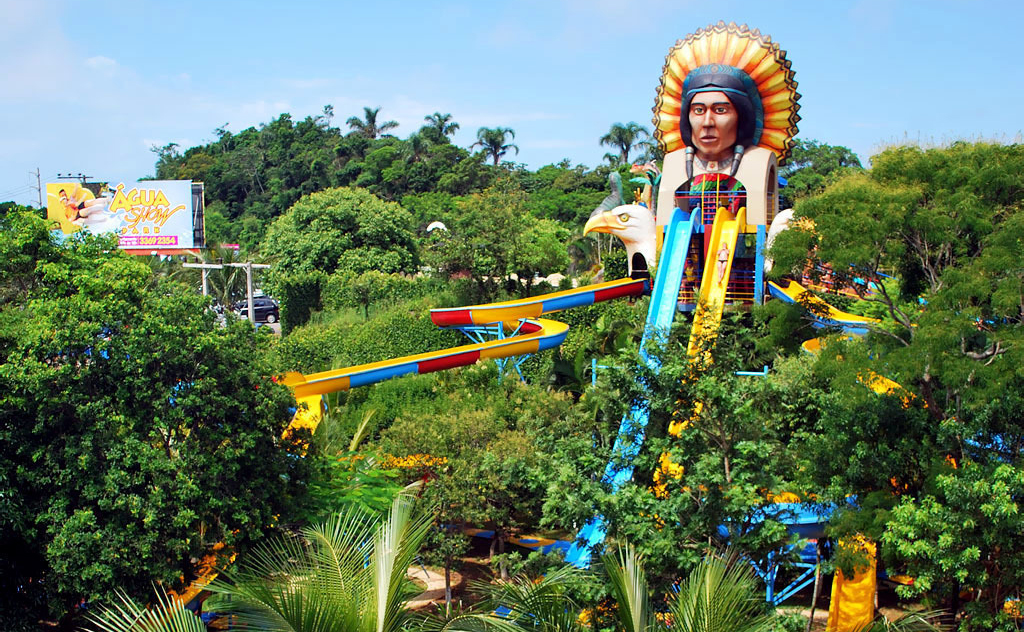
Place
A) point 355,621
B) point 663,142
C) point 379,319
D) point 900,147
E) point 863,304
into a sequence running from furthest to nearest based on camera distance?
point 379,319 < point 663,142 < point 863,304 < point 900,147 < point 355,621

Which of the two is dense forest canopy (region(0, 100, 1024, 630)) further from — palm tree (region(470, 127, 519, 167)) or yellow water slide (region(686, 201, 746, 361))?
palm tree (region(470, 127, 519, 167))

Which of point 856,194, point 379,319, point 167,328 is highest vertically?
point 856,194

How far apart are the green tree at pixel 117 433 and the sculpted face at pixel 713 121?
14714 millimetres

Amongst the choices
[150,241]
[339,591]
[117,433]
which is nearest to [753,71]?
[117,433]

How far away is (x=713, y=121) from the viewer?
24.1 m

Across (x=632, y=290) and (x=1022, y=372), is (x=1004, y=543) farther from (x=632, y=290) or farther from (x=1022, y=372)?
(x=632, y=290)

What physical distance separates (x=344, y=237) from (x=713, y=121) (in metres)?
19.1

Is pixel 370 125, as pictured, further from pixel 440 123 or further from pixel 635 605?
pixel 635 605

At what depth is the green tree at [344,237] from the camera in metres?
38.5

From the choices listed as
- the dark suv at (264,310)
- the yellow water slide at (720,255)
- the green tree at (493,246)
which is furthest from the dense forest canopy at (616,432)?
the dark suv at (264,310)

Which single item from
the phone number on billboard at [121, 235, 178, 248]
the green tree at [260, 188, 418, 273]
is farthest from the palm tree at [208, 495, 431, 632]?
the phone number on billboard at [121, 235, 178, 248]

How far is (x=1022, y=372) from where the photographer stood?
9.91 m

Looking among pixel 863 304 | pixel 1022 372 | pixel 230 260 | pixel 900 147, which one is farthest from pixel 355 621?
pixel 230 260

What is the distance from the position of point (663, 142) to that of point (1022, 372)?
55.0 ft
